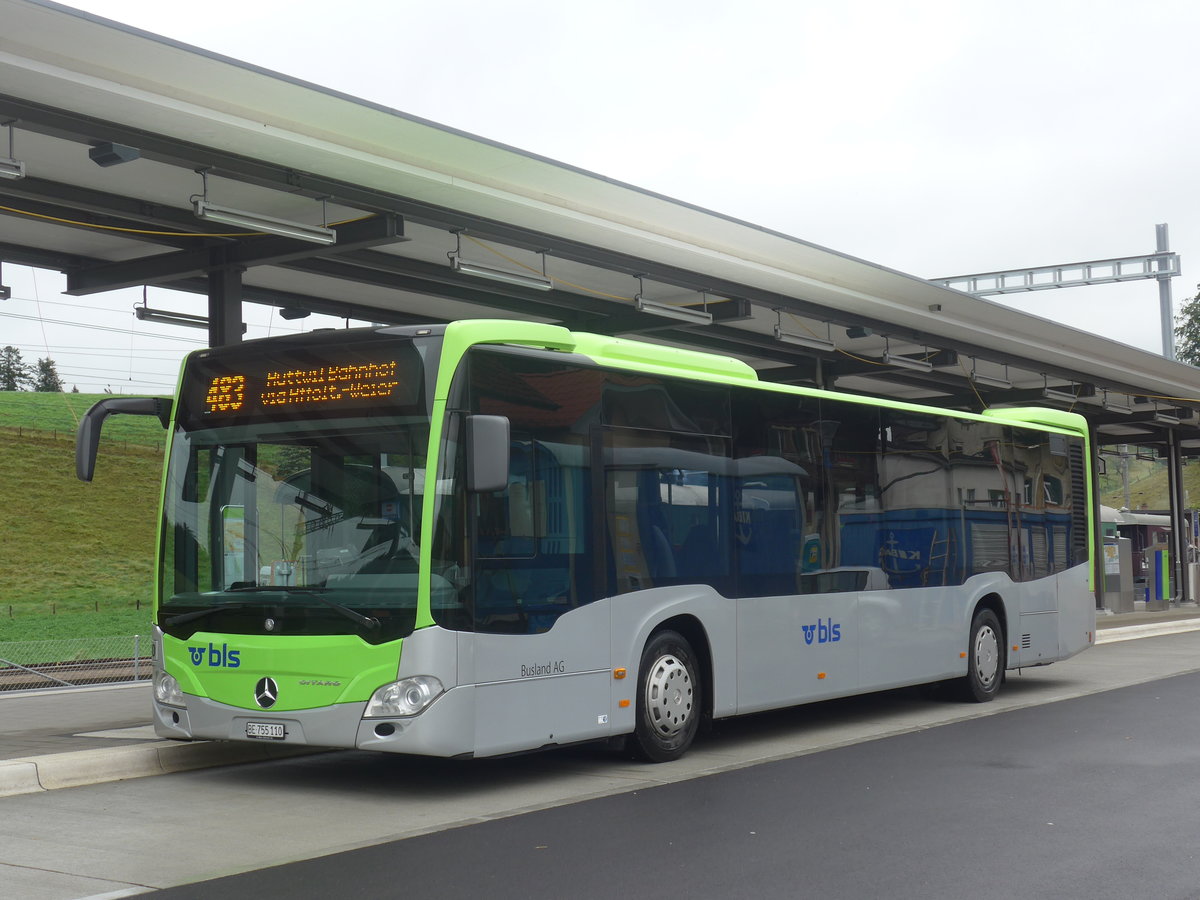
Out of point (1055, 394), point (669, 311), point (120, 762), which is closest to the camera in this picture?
point (120, 762)

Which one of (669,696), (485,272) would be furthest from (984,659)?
(485,272)

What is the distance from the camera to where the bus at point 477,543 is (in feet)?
28.4

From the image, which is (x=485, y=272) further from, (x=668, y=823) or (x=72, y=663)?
(x=72, y=663)

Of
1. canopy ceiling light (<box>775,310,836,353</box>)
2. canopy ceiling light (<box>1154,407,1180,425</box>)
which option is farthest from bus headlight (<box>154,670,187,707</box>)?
canopy ceiling light (<box>1154,407,1180,425</box>)

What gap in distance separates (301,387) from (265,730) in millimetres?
2305

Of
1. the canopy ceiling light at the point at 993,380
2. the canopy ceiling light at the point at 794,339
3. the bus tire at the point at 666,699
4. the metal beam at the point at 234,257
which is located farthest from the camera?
the canopy ceiling light at the point at 993,380

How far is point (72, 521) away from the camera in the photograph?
46.2 m

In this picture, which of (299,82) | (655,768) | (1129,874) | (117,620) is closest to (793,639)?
(655,768)

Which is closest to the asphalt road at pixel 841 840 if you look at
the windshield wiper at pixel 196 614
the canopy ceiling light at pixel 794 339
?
the windshield wiper at pixel 196 614

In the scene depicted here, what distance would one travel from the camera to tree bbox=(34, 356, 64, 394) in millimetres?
57422

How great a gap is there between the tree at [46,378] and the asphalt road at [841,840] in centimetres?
5172

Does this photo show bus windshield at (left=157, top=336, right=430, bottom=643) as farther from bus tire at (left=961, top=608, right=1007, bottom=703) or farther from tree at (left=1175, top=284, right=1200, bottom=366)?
tree at (left=1175, top=284, right=1200, bottom=366)

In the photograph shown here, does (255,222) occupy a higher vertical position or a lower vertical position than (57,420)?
lower

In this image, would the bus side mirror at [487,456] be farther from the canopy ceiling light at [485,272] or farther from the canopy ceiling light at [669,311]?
the canopy ceiling light at [669,311]
